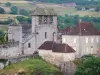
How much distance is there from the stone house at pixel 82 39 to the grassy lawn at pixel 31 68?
6.61m

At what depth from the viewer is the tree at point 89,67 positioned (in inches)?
3450

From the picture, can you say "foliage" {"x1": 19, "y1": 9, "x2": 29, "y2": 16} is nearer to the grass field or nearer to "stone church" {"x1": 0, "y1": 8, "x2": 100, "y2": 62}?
the grass field

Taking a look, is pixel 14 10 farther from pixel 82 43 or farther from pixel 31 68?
pixel 31 68

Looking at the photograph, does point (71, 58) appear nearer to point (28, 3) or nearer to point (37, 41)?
point (37, 41)

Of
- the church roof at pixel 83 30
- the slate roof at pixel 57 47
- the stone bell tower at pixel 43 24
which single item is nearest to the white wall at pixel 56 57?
the slate roof at pixel 57 47

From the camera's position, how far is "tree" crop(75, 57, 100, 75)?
287ft

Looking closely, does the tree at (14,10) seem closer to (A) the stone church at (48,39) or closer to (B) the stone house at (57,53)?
(A) the stone church at (48,39)

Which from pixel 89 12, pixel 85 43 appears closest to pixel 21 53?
pixel 85 43

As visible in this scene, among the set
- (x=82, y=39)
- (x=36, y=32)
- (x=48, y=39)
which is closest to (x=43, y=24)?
(x=36, y=32)

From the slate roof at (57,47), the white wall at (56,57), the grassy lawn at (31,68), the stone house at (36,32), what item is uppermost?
the stone house at (36,32)

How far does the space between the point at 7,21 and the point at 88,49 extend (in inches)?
1569

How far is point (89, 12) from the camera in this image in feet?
541

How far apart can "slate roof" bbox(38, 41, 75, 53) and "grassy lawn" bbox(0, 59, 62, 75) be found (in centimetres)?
284

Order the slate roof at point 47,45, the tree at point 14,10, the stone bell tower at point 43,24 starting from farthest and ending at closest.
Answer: the tree at point 14,10, the stone bell tower at point 43,24, the slate roof at point 47,45
